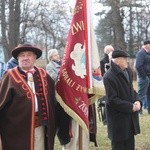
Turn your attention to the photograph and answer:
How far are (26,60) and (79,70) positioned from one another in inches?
24.9

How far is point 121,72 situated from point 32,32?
79.6 ft

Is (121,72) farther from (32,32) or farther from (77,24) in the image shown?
(32,32)

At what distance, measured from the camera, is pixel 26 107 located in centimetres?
436

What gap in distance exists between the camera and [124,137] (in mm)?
5531

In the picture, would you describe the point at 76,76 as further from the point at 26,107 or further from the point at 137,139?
the point at 137,139

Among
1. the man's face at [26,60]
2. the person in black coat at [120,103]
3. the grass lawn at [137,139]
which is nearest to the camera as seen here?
the man's face at [26,60]

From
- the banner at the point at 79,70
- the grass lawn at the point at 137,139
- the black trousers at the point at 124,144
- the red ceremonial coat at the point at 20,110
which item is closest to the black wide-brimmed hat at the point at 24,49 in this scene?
the red ceremonial coat at the point at 20,110

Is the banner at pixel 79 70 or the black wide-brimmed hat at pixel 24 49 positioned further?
the banner at pixel 79 70

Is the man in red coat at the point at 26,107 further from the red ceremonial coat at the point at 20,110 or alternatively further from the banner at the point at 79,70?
the banner at the point at 79,70

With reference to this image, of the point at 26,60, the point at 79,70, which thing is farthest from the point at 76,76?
the point at 26,60

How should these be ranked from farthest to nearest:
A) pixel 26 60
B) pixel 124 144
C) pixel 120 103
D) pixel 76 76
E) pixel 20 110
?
pixel 124 144 < pixel 120 103 < pixel 76 76 < pixel 26 60 < pixel 20 110

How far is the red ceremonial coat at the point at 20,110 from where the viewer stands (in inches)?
172

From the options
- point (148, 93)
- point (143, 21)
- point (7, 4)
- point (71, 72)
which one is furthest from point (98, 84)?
point (143, 21)

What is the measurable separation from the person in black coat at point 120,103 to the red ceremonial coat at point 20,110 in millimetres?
1188
